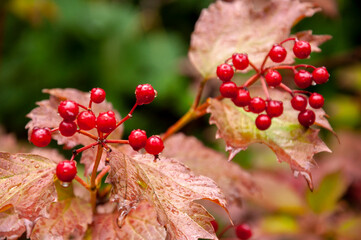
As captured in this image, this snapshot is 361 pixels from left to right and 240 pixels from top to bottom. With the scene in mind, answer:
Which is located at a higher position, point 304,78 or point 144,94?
point 144,94

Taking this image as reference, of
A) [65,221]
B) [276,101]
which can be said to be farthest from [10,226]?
[276,101]

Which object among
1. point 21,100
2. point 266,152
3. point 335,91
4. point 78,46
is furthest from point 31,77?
point 335,91

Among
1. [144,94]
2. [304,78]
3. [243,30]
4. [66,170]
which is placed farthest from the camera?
[243,30]

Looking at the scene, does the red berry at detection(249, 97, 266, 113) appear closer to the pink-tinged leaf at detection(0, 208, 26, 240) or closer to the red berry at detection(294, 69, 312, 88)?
the red berry at detection(294, 69, 312, 88)

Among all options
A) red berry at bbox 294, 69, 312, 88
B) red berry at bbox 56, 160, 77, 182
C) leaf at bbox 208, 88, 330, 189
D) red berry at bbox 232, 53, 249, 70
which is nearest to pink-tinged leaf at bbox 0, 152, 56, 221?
red berry at bbox 56, 160, 77, 182

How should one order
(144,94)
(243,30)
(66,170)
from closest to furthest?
(66,170)
(144,94)
(243,30)

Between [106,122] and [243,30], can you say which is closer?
[106,122]

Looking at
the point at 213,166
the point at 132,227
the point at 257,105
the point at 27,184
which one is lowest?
the point at 213,166

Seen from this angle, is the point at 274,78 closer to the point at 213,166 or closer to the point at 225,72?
the point at 225,72
